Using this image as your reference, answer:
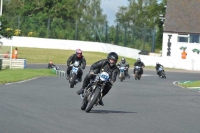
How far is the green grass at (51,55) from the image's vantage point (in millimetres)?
65062

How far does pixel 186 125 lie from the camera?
44.6ft

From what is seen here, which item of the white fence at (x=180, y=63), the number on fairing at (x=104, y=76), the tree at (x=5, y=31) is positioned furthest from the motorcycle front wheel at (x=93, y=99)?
the white fence at (x=180, y=63)

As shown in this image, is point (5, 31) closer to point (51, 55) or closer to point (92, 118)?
point (51, 55)

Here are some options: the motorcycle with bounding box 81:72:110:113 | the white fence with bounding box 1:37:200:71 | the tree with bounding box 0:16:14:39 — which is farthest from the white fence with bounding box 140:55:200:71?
the motorcycle with bounding box 81:72:110:113

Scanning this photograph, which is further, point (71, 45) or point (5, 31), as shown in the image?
point (71, 45)

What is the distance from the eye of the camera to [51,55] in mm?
68125

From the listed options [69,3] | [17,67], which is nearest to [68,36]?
[69,3]

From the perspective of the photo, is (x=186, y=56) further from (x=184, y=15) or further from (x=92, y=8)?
(x=92, y=8)

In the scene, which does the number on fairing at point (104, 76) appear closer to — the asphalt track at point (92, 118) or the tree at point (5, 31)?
the asphalt track at point (92, 118)

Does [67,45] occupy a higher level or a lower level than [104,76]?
higher

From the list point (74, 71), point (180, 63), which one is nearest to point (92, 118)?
point (74, 71)

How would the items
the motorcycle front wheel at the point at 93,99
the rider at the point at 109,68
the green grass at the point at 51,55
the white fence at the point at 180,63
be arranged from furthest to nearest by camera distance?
the green grass at the point at 51,55, the white fence at the point at 180,63, the rider at the point at 109,68, the motorcycle front wheel at the point at 93,99

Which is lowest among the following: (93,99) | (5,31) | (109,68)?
(93,99)

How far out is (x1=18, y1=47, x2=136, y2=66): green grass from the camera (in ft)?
213
